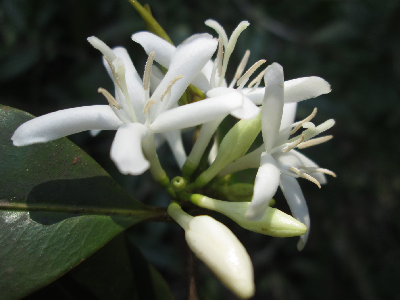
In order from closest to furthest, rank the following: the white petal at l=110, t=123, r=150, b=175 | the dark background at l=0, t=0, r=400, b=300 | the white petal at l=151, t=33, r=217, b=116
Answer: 1. the white petal at l=110, t=123, r=150, b=175
2. the white petal at l=151, t=33, r=217, b=116
3. the dark background at l=0, t=0, r=400, b=300

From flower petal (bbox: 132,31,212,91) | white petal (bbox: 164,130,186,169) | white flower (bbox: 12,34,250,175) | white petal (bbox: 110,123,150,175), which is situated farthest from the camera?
white petal (bbox: 164,130,186,169)

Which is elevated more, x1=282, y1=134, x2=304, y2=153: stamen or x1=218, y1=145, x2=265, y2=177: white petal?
x1=282, y1=134, x2=304, y2=153: stamen

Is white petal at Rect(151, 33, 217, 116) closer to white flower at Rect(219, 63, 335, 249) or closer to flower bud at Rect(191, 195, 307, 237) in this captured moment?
white flower at Rect(219, 63, 335, 249)

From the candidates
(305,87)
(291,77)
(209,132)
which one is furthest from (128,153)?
(291,77)

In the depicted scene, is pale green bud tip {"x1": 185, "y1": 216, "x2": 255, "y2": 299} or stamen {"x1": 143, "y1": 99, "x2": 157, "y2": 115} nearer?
pale green bud tip {"x1": 185, "y1": 216, "x2": 255, "y2": 299}

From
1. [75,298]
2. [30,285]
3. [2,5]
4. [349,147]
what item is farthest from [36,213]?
[349,147]

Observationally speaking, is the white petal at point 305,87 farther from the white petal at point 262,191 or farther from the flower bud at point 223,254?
the flower bud at point 223,254

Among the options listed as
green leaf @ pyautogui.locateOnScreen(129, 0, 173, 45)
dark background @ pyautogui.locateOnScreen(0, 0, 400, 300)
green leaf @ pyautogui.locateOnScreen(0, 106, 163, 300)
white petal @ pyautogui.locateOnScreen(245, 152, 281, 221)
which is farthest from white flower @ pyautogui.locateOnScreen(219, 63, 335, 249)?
dark background @ pyautogui.locateOnScreen(0, 0, 400, 300)
